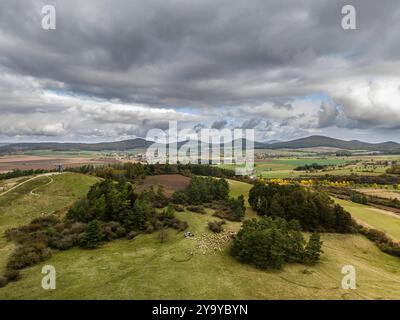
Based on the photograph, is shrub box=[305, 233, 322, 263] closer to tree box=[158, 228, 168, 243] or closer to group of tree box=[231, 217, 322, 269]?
group of tree box=[231, 217, 322, 269]

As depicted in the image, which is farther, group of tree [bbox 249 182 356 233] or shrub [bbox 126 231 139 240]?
group of tree [bbox 249 182 356 233]

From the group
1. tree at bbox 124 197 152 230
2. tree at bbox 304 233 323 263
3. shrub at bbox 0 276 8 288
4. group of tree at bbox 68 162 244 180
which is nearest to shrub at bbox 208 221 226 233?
tree at bbox 124 197 152 230

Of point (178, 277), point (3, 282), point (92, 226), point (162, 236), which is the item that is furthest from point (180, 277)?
point (92, 226)

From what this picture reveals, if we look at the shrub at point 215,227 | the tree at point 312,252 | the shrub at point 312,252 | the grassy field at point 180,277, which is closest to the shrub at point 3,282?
the grassy field at point 180,277

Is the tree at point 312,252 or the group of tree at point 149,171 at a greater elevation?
the group of tree at point 149,171

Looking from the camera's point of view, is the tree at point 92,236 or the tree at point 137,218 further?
the tree at point 137,218

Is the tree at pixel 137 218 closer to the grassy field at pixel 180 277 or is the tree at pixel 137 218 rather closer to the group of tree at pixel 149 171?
the grassy field at pixel 180 277
